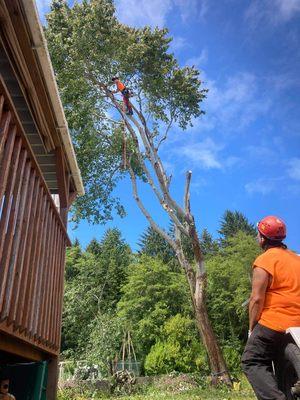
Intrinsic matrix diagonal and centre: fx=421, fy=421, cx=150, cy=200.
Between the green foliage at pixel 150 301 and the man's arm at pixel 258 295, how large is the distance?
68.2ft

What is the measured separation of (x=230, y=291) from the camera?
2888 cm

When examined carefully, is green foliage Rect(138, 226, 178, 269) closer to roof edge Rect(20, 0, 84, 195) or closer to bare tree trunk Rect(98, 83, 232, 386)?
bare tree trunk Rect(98, 83, 232, 386)

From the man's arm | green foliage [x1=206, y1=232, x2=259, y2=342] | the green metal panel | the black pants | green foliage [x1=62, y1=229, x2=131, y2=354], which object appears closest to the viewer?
the black pants

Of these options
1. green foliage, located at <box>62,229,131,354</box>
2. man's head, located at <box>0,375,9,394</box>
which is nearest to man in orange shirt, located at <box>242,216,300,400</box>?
man's head, located at <box>0,375,9,394</box>

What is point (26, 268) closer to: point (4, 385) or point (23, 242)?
point (23, 242)

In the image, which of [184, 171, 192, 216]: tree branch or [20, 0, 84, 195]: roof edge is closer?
[20, 0, 84, 195]: roof edge

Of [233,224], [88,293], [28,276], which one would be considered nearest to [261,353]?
[28,276]

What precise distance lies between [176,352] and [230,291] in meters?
9.01

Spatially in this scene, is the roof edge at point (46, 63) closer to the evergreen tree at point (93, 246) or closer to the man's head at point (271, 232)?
the man's head at point (271, 232)

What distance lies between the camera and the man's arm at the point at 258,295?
2.64 m

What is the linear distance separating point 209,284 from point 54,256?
25.2 metres

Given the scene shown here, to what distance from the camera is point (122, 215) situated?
19047 millimetres

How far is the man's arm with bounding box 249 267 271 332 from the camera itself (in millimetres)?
2639

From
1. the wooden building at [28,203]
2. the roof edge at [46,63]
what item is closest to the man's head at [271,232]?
the wooden building at [28,203]
